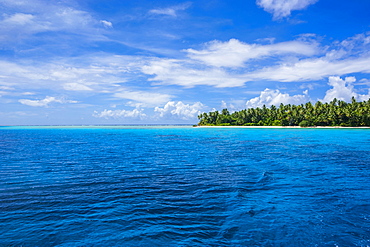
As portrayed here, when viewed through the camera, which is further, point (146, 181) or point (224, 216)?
point (146, 181)

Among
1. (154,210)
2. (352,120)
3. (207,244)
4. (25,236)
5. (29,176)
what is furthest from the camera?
(352,120)

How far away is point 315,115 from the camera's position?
534 feet

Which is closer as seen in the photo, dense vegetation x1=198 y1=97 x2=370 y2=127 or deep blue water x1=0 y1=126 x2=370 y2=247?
deep blue water x1=0 y1=126 x2=370 y2=247

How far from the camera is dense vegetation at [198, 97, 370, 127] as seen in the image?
145 m

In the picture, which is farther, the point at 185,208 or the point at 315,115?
the point at 315,115

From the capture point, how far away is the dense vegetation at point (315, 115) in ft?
475

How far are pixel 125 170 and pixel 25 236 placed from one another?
15334 mm

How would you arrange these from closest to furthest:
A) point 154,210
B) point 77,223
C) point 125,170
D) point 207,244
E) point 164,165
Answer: point 207,244 < point 77,223 < point 154,210 < point 125,170 < point 164,165

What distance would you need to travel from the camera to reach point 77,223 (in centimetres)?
1195

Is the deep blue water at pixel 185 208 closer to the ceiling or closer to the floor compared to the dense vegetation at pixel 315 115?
closer to the floor

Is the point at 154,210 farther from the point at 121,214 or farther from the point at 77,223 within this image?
the point at 77,223

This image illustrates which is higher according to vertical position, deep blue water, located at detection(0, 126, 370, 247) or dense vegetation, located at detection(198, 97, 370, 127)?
dense vegetation, located at detection(198, 97, 370, 127)

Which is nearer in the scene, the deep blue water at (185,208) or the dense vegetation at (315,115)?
the deep blue water at (185,208)

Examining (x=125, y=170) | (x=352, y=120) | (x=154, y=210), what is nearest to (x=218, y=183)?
(x=154, y=210)
